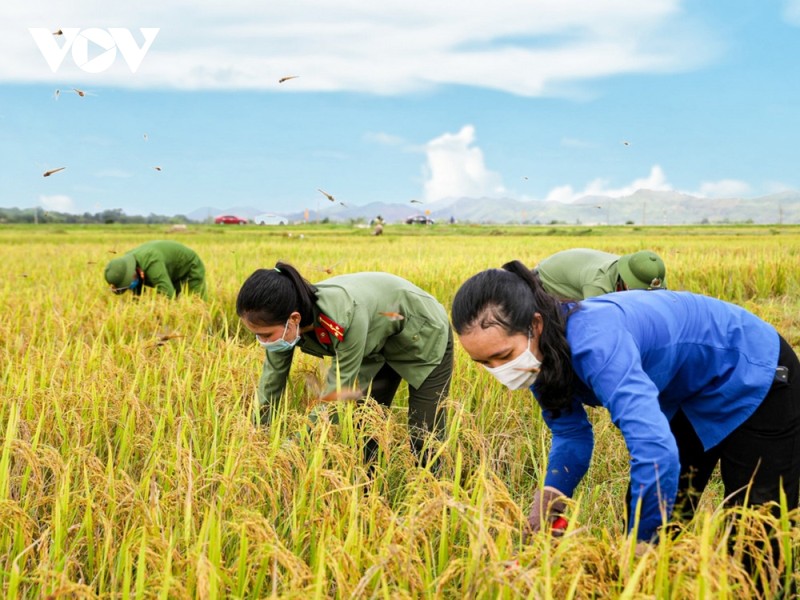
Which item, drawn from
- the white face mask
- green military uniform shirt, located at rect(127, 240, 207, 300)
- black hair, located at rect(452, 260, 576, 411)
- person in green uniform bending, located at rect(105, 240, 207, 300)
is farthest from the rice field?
green military uniform shirt, located at rect(127, 240, 207, 300)

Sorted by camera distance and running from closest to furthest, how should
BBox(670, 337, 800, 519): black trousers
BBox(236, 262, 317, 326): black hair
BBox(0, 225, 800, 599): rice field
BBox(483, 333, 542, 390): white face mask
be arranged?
BBox(0, 225, 800, 599): rice field, BBox(483, 333, 542, 390): white face mask, BBox(670, 337, 800, 519): black trousers, BBox(236, 262, 317, 326): black hair

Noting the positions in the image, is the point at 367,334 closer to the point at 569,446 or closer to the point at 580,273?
the point at 569,446

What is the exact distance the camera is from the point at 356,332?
2.74 meters

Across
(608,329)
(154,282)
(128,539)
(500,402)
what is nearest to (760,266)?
(500,402)

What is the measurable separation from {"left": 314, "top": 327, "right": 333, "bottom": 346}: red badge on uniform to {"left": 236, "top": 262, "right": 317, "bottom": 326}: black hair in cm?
13

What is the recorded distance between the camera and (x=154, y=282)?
6.98 metres

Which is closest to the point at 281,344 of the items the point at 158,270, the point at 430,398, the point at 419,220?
the point at 430,398

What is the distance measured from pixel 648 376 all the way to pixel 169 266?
20.9 ft

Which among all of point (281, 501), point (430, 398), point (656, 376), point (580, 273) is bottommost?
point (281, 501)

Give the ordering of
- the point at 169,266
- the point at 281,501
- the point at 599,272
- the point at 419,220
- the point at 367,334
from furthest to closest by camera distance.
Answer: the point at 419,220 < the point at 169,266 < the point at 599,272 < the point at 367,334 < the point at 281,501

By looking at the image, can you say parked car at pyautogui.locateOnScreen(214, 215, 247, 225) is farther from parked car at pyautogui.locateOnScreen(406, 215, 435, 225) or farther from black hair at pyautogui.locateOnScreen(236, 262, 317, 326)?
black hair at pyautogui.locateOnScreen(236, 262, 317, 326)

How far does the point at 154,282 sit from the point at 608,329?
20.1ft

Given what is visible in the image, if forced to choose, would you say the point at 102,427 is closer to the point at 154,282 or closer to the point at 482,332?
the point at 482,332

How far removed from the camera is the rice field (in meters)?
1.53
